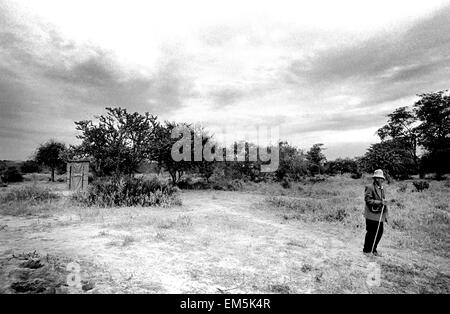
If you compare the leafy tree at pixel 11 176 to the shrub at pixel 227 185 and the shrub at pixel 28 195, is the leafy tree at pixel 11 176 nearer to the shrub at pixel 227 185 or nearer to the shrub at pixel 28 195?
the shrub at pixel 28 195

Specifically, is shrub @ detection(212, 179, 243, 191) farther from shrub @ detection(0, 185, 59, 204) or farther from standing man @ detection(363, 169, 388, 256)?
standing man @ detection(363, 169, 388, 256)

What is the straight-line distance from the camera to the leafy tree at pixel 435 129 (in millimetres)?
33856

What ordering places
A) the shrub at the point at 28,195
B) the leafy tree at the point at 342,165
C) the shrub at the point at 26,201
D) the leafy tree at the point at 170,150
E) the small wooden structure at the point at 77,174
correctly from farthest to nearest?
the leafy tree at the point at 342,165, the leafy tree at the point at 170,150, the small wooden structure at the point at 77,174, the shrub at the point at 28,195, the shrub at the point at 26,201

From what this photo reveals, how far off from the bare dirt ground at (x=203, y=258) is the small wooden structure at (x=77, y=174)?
304 inches

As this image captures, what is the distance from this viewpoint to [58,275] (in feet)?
13.0

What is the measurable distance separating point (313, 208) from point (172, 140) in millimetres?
13641

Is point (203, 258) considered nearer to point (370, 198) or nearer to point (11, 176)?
point (370, 198)

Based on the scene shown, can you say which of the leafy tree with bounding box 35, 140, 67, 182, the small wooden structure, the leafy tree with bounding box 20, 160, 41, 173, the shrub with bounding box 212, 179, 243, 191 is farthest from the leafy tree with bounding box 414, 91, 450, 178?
the leafy tree with bounding box 20, 160, 41, 173

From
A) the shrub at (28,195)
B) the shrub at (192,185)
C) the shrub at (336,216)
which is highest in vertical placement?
the shrub at (28,195)

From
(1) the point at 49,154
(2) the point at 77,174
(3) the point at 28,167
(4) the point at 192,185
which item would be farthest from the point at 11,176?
(4) the point at 192,185

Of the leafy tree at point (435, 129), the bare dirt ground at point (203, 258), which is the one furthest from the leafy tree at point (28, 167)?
the leafy tree at point (435, 129)

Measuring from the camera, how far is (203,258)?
5.43 meters

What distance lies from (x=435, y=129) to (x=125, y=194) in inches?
1613
